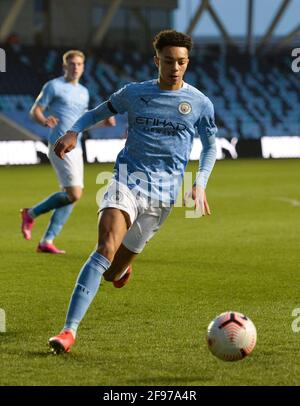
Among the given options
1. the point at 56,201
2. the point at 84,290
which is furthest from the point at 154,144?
the point at 56,201

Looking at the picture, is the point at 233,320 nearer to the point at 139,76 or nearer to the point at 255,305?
the point at 255,305

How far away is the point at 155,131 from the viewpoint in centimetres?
718

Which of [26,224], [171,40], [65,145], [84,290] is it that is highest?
[171,40]

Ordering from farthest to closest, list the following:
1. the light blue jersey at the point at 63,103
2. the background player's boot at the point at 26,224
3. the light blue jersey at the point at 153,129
→ the background player's boot at the point at 26,224, the light blue jersey at the point at 63,103, the light blue jersey at the point at 153,129

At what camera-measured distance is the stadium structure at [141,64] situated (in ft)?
130

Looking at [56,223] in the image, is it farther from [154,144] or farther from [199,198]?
[199,198]

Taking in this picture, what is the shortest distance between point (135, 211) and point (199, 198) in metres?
0.47

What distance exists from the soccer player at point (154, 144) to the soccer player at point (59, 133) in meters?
4.78

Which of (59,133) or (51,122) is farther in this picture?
(59,133)

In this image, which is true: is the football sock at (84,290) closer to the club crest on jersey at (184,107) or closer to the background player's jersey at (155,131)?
the background player's jersey at (155,131)

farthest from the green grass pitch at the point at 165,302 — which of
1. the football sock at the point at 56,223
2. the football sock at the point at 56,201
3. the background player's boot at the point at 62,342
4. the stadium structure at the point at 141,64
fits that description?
the stadium structure at the point at 141,64

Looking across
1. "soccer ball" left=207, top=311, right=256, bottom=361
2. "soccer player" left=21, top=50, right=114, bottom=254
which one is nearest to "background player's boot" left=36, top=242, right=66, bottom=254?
"soccer player" left=21, top=50, right=114, bottom=254
